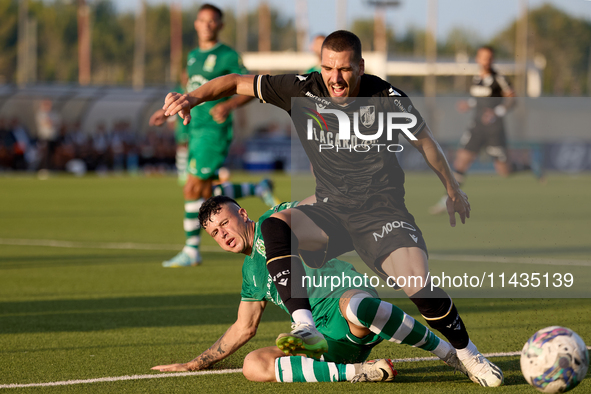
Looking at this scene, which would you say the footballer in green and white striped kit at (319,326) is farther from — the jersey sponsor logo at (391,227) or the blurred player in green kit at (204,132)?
the blurred player in green kit at (204,132)

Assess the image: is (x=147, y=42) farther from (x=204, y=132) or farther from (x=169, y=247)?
(x=204, y=132)

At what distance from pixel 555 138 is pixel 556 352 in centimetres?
2554

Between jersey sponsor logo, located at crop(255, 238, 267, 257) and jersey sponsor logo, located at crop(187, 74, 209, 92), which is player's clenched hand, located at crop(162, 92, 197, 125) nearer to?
jersey sponsor logo, located at crop(255, 238, 267, 257)

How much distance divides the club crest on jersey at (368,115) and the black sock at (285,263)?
2.26ft

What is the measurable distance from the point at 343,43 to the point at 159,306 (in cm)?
311

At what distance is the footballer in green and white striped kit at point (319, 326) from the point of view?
3.98 m

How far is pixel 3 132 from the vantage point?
27906 millimetres

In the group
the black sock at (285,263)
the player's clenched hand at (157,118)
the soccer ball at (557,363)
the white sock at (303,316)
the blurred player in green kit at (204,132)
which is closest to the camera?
the soccer ball at (557,363)

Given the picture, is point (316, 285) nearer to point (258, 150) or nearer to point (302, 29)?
point (258, 150)

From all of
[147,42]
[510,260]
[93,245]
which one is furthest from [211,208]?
[147,42]

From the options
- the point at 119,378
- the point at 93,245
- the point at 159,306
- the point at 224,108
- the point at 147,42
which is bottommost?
the point at 93,245

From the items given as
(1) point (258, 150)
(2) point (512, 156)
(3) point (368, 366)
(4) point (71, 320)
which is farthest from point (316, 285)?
(1) point (258, 150)

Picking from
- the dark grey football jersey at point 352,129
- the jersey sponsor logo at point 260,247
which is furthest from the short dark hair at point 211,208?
the dark grey football jersey at point 352,129

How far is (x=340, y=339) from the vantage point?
4168 millimetres
